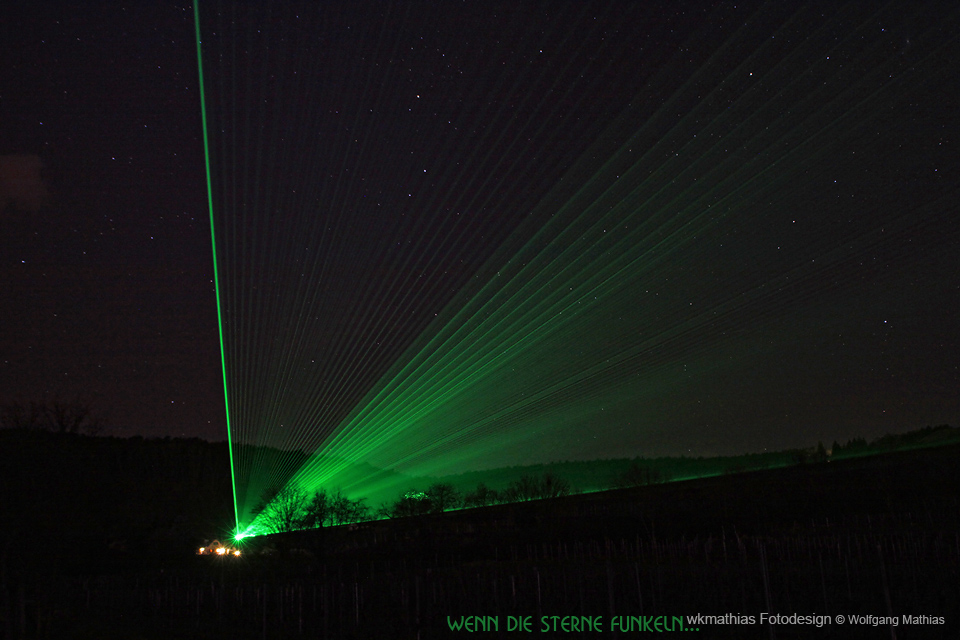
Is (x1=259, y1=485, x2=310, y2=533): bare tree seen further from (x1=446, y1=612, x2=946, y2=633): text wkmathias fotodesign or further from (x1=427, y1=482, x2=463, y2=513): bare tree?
(x1=446, y1=612, x2=946, y2=633): text wkmathias fotodesign

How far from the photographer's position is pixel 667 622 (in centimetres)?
1435

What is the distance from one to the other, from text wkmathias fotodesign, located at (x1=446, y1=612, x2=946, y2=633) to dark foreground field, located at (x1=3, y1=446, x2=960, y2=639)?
0.07 m

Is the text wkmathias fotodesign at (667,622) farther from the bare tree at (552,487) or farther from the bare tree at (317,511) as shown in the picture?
the bare tree at (552,487)

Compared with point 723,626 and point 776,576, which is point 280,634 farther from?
point 776,576

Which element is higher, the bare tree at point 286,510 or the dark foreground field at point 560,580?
the bare tree at point 286,510

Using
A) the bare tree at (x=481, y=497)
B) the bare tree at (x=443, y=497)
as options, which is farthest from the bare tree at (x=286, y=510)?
the bare tree at (x=481, y=497)

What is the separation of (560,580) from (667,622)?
10433mm

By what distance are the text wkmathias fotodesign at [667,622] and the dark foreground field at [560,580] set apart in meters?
0.07

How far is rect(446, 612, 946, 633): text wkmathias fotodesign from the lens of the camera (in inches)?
500

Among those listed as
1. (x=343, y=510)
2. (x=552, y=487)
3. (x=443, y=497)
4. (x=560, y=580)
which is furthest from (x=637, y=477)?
(x=560, y=580)

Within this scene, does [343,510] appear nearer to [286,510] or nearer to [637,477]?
[286,510]

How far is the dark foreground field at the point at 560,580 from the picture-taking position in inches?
584

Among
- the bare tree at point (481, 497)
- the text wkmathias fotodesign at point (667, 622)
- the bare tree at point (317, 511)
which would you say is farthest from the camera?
the bare tree at point (481, 497)

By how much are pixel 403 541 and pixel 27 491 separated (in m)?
28.3
